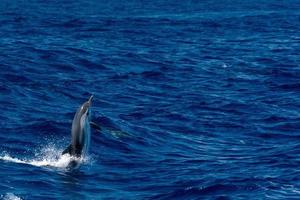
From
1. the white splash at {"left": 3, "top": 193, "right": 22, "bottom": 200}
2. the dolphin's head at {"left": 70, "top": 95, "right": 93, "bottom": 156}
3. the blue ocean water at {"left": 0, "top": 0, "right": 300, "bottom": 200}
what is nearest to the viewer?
the white splash at {"left": 3, "top": 193, "right": 22, "bottom": 200}

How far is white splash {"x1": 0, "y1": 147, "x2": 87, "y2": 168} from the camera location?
26508 millimetres

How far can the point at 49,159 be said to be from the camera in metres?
27.9

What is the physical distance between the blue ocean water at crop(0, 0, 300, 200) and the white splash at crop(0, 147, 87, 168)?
0.08 meters

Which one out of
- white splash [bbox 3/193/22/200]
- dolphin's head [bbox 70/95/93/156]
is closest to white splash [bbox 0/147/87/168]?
dolphin's head [bbox 70/95/93/156]

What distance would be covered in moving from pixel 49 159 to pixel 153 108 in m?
10.8

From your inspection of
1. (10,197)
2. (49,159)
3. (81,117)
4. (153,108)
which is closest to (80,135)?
(81,117)

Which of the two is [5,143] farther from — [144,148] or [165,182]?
[165,182]

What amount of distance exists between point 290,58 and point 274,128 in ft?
68.2

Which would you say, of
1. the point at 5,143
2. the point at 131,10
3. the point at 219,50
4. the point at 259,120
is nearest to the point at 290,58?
the point at 219,50

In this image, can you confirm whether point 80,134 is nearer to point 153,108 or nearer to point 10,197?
point 10,197

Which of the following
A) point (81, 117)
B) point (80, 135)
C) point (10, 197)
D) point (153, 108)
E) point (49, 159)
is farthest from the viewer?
point (153, 108)

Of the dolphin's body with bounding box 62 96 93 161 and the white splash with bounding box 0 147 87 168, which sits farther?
the white splash with bounding box 0 147 87 168

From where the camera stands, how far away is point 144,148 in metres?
30.8

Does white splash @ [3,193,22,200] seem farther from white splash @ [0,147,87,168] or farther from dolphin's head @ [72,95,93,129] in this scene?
white splash @ [0,147,87,168]
